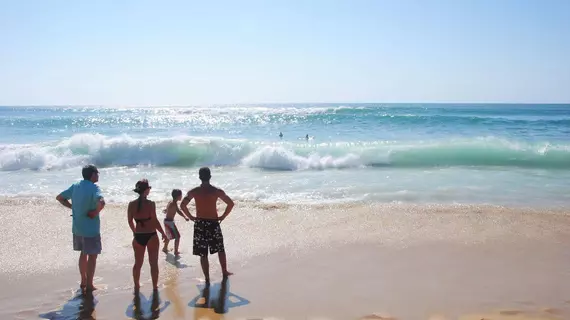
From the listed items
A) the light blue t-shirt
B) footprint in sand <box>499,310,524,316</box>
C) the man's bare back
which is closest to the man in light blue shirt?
the light blue t-shirt

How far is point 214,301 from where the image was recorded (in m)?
5.03

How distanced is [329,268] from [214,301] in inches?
66.4

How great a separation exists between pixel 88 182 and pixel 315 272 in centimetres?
298

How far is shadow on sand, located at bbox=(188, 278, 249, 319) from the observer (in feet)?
15.5

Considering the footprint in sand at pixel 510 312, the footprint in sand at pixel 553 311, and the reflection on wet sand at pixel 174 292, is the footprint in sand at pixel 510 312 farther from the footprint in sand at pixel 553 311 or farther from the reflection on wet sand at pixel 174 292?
the reflection on wet sand at pixel 174 292

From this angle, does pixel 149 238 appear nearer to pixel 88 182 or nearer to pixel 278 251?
pixel 88 182

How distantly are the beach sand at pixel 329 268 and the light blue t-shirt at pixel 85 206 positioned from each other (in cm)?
75

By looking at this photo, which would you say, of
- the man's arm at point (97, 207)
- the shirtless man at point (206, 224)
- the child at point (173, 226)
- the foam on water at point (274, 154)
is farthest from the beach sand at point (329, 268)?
the foam on water at point (274, 154)

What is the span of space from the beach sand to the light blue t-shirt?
75 cm

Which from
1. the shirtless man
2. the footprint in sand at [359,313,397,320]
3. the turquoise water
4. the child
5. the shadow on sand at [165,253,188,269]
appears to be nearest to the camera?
the footprint in sand at [359,313,397,320]

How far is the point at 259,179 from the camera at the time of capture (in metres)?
14.4

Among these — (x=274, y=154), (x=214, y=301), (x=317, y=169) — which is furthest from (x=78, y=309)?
(x=274, y=154)

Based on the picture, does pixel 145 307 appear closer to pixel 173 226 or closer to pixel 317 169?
pixel 173 226

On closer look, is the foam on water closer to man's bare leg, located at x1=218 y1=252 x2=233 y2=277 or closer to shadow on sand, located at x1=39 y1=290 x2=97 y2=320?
man's bare leg, located at x1=218 y1=252 x2=233 y2=277
